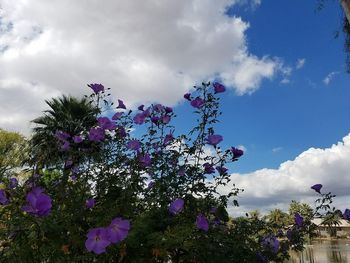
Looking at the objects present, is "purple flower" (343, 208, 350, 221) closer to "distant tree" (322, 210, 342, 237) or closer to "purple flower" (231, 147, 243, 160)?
"distant tree" (322, 210, 342, 237)

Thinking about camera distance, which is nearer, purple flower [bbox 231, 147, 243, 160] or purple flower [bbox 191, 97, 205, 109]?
purple flower [bbox 231, 147, 243, 160]

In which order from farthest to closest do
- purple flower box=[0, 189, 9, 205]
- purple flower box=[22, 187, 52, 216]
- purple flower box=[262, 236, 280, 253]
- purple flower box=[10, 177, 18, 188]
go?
1. purple flower box=[262, 236, 280, 253]
2. purple flower box=[10, 177, 18, 188]
3. purple flower box=[0, 189, 9, 205]
4. purple flower box=[22, 187, 52, 216]

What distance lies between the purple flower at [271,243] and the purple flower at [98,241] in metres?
1.86

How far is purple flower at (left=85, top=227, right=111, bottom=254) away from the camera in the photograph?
6.61ft

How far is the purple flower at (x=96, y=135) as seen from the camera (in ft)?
10.2

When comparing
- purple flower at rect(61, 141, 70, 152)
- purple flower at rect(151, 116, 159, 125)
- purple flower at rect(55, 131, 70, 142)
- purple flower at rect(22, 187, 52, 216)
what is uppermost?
purple flower at rect(151, 116, 159, 125)

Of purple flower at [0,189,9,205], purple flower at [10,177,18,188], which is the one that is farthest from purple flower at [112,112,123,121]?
purple flower at [0,189,9,205]

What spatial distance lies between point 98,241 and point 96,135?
1.20 metres

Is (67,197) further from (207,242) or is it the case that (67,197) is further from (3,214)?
(207,242)

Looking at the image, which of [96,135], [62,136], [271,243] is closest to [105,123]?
[96,135]

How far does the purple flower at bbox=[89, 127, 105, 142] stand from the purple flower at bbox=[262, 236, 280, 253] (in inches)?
61.3

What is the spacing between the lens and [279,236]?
3768 millimetres

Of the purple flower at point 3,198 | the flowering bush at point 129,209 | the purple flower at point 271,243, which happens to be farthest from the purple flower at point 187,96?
the purple flower at point 3,198

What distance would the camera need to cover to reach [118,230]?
207 cm
